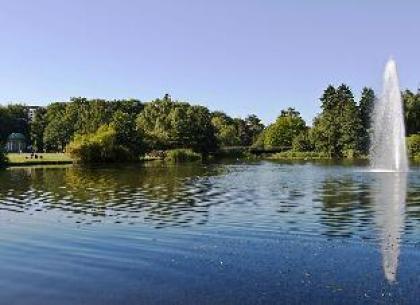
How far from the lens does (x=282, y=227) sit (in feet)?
86.3

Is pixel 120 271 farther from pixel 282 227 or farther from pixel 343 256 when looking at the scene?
pixel 282 227

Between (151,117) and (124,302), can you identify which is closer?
(124,302)

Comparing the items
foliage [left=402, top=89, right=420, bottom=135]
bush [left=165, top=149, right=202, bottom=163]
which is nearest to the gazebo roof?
bush [left=165, top=149, right=202, bottom=163]

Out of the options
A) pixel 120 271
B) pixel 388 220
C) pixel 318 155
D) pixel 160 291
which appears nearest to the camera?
pixel 160 291

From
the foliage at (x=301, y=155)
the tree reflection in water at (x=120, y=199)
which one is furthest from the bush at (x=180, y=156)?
the tree reflection in water at (x=120, y=199)

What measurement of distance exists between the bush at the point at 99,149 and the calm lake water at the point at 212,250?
6623 centimetres

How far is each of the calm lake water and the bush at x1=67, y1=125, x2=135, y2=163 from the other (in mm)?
66230

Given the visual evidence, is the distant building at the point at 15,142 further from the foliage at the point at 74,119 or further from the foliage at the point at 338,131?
the foliage at the point at 338,131

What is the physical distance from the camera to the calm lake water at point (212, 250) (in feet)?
50.3

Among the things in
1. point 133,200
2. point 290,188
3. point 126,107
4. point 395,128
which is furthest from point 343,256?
point 126,107

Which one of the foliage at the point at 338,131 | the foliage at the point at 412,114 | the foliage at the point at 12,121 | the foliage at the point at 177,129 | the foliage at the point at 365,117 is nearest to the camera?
the foliage at the point at 177,129

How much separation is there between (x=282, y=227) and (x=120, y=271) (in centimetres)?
1043

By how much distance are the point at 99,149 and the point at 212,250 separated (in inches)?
3567

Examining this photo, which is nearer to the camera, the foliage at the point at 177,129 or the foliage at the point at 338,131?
the foliage at the point at 177,129
